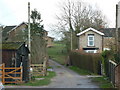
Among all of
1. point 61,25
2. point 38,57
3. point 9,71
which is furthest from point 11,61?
point 61,25

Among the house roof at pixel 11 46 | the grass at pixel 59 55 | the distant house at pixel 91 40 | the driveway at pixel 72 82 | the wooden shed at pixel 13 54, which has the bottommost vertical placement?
the driveway at pixel 72 82

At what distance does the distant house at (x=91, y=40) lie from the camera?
1672 inches

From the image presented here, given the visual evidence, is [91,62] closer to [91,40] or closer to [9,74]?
[91,40]

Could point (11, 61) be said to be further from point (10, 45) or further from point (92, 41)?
point (92, 41)

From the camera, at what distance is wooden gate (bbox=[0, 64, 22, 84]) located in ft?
52.9

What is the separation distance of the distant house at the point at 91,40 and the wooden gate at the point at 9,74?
2688cm

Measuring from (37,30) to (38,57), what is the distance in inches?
547

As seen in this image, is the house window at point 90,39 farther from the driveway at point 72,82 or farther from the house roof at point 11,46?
the house roof at point 11,46

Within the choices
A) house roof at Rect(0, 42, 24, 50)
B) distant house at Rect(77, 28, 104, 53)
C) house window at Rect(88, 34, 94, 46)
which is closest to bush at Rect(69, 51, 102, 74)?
distant house at Rect(77, 28, 104, 53)

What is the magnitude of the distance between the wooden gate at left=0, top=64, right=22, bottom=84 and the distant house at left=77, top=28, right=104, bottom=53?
2688 cm

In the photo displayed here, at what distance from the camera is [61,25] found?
5150 centimetres

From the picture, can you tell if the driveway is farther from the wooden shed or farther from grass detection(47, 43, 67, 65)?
grass detection(47, 43, 67, 65)

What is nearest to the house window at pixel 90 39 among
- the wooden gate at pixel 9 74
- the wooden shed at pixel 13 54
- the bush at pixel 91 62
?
the bush at pixel 91 62

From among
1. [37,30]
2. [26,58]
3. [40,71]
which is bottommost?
[40,71]
